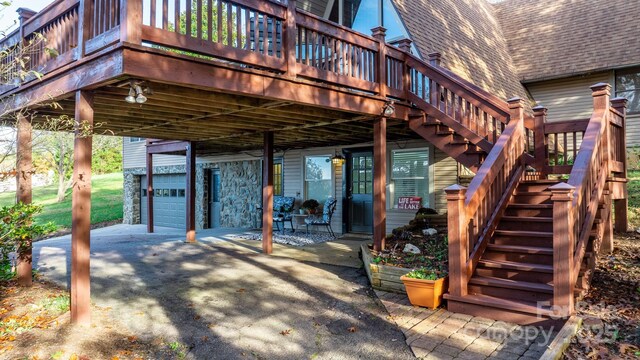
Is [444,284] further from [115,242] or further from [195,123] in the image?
[115,242]

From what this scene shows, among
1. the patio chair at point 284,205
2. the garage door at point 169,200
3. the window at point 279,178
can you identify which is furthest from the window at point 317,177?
the garage door at point 169,200

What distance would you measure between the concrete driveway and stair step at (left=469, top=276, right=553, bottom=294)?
1.08 meters

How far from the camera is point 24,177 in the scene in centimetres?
525

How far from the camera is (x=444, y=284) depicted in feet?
14.9

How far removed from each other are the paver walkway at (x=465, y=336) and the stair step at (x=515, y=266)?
635 mm

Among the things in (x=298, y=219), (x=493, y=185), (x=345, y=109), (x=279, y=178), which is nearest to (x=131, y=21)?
(x=345, y=109)

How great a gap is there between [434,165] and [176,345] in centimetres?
655

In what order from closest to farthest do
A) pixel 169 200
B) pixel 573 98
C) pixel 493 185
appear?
pixel 493 185, pixel 573 98, pixel 169 200

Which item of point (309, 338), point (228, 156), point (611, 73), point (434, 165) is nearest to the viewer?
point (309, 338)

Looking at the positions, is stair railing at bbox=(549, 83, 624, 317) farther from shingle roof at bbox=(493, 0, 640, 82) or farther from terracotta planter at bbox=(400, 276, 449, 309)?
shingle roof at bbox=(493, 0, 640, 82)

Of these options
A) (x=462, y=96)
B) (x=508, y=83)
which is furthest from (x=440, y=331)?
(x=508, y=83)

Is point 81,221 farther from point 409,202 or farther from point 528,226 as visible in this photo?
point 409,202

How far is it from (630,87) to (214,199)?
1194 centimetres

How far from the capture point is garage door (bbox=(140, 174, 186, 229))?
1353cm
